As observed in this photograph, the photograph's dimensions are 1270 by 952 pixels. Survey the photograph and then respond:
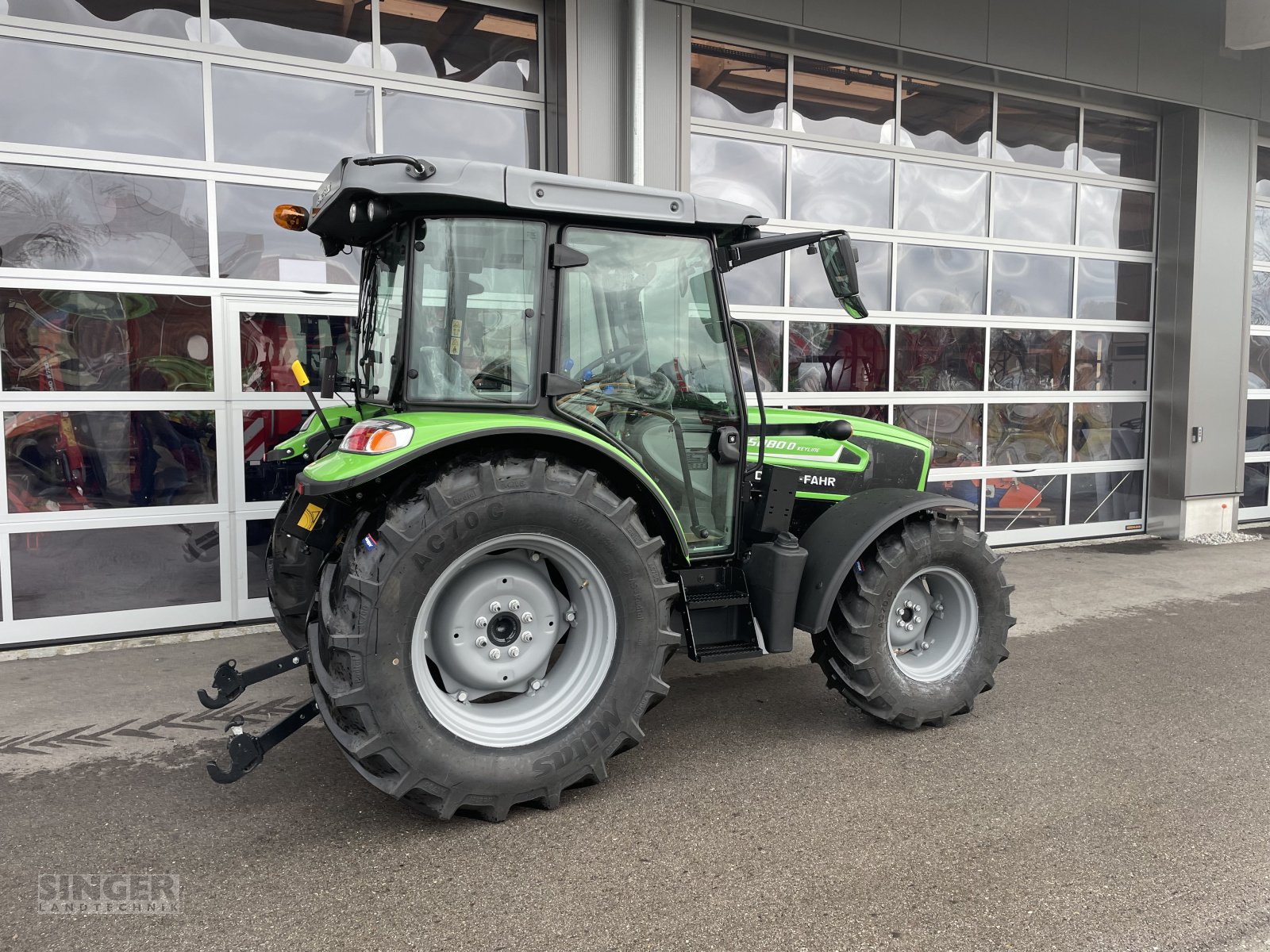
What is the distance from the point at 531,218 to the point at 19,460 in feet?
12.5

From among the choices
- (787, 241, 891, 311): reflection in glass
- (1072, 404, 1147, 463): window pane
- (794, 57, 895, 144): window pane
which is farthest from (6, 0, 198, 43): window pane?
(1072, 404, 1147, 463): window pane

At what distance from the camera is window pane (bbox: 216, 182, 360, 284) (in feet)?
17.7

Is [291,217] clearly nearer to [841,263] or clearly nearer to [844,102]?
[841,263]

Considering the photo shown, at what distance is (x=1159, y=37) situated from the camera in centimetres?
800

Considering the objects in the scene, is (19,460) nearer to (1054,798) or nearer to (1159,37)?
(1054,798)

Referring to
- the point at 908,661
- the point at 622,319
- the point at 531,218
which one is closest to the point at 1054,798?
the point at 908,661

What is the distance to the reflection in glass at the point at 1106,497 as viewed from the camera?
28.2ft

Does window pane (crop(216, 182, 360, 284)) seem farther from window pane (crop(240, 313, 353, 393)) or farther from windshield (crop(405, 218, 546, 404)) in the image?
windshield (crop(405, 218, 546, 404))

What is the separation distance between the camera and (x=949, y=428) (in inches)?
313

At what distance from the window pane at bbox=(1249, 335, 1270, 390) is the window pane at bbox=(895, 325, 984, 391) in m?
3.68

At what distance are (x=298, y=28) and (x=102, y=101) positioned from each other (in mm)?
1260

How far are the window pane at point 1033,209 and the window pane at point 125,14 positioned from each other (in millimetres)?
6600

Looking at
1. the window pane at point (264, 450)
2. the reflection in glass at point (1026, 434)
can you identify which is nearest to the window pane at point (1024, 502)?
the reflection in glass at point (1026, 434)

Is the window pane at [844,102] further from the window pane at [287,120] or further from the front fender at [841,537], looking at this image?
the front fender at [841,537]
